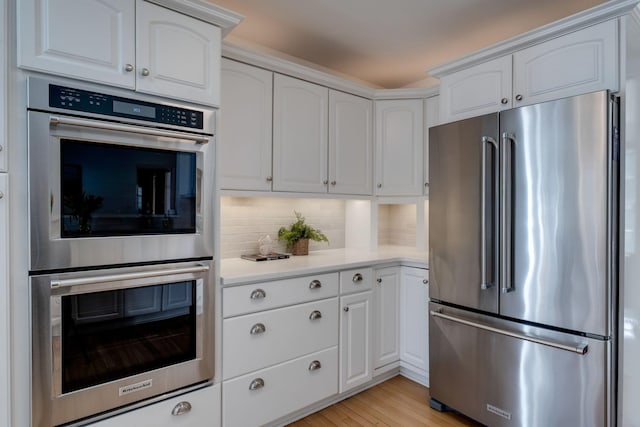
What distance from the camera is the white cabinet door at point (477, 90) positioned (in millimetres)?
2132

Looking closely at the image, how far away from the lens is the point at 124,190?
5.17 feet

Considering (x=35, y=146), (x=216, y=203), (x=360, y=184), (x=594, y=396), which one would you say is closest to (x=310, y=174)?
(x=360, y=184)

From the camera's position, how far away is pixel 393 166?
3006mm

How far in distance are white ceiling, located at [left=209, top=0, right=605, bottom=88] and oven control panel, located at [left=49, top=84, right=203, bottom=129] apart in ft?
3.16

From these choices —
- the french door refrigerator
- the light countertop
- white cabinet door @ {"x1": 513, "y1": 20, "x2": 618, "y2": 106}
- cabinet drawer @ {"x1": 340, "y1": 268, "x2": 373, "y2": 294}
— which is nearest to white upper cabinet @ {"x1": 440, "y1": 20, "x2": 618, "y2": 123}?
white cabinet door @ {"x1": 513, "y1": 20, "x2": 618, "y2": 106}

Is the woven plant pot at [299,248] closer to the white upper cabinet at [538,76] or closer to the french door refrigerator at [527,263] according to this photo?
the french door refrigerator at [527,263]

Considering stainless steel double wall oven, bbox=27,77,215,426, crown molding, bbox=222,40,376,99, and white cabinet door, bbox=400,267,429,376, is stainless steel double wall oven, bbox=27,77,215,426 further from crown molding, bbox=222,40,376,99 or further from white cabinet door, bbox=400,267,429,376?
white cabinet door, bbox=400,267,429,376

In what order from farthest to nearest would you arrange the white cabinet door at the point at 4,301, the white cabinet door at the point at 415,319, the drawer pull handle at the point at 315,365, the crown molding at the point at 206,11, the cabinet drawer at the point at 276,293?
the white cabinet door at the point at 415,319 < the drawer pull handle at the point at 315,365 < the cabinet drawer at the point at 276,293 < the crown molding at the point at 206,11 < the white cabinet door at the point at 4,301

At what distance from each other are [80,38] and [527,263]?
2.26 metres

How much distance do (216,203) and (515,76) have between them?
5.93 feet

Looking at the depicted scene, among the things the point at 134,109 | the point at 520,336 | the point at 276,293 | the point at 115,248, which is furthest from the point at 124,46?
the point at 520,336

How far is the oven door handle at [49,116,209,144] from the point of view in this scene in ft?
4.62

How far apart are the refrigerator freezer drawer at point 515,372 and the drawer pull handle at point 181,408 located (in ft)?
4.89

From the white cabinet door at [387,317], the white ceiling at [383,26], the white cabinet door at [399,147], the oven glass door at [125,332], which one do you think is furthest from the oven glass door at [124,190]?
the white cabinet door at [399,147]
